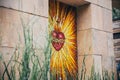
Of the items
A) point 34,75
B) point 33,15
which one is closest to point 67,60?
point 33,15

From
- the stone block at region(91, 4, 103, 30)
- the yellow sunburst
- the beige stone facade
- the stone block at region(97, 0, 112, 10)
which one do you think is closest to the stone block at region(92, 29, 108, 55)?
the beige stone facade

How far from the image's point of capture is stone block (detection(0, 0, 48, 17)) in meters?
6.31

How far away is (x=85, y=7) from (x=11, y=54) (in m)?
3.50

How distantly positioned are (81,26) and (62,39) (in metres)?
0.86

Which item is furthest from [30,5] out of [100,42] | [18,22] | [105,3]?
[105,3]

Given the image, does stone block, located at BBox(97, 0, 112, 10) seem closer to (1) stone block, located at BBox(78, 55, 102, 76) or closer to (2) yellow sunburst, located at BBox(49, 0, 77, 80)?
(2) yellow sunburst, located at BBox(49, 0, 77, 80)

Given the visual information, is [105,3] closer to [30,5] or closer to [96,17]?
[96,17]

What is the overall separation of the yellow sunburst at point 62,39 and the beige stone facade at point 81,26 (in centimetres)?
21

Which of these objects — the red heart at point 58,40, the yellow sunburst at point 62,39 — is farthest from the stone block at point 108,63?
the red heart at point 58,40

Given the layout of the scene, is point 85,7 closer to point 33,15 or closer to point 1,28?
point 33,15

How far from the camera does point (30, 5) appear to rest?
271 inches

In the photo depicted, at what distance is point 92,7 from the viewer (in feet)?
29.1

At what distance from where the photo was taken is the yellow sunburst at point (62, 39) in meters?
Result: 8.09

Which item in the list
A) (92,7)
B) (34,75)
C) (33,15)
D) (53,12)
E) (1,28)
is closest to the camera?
(34,75)
